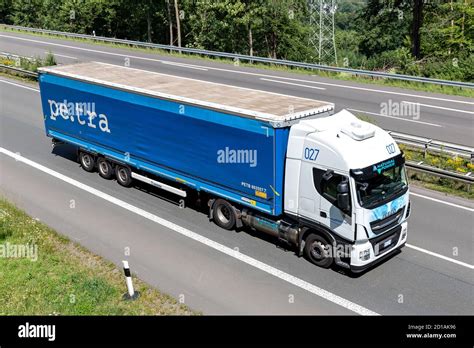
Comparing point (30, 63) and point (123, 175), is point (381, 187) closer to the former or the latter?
point (123, 175)

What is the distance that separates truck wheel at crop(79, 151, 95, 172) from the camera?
16812 millimetres

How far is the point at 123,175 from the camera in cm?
1568

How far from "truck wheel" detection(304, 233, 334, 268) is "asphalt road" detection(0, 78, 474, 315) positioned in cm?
19

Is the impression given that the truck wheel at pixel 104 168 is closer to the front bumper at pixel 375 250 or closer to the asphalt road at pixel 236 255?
the asphalt road at pixel 236 255

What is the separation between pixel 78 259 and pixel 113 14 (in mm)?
59365

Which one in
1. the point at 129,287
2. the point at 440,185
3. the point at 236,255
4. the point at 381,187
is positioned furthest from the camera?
the point at 440,185

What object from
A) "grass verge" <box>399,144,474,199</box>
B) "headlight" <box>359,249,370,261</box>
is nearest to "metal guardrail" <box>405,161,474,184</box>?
"grass verge" <box>399,144,474,199</box>

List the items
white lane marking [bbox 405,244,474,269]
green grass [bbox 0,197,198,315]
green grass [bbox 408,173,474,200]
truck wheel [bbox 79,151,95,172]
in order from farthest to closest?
truck wheel [bbox 79,151,95,172]
green grass [bbox 408,173,474,200]
white lane marking [bbox 405,244,474,269]
green grass [bbox 0,197,198,315]

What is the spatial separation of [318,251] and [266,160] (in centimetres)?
240

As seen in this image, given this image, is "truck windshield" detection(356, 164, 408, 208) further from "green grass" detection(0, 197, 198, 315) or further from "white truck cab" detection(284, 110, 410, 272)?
"green grass" detection(0, 197, 198, 315)

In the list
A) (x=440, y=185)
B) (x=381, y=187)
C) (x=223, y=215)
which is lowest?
(x=440, y=185)

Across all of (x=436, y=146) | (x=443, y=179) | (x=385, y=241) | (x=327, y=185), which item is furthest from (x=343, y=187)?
(x=436, y=146)
